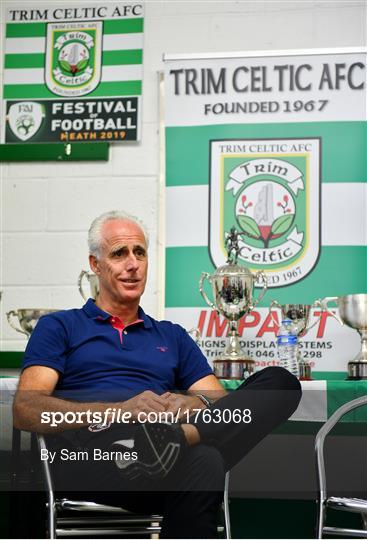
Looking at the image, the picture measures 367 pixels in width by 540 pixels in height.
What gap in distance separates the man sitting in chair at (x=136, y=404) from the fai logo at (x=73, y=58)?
145 cm

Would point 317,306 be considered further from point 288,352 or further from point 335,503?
point 335,503

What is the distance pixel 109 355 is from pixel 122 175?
1481 millimetres

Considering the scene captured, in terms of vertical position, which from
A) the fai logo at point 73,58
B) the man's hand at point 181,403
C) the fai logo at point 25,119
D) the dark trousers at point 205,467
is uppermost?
the fai logo at point 73,58

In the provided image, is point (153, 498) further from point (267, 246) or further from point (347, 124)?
point (347, 124)

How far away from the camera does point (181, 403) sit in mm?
2057

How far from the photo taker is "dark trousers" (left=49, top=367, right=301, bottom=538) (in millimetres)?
1846

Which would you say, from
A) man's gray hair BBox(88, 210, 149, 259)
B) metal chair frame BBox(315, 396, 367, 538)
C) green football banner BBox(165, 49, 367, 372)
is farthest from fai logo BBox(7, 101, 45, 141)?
metal chair frame BBox(315, 396, 367, 538)

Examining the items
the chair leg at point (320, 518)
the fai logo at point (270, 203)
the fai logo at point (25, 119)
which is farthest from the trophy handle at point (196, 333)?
the fai logo at point (25, 119)

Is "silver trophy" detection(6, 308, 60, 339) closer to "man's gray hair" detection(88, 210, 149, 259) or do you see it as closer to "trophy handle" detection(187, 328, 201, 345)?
"trophy handle" detection(187, 328, 201, 345)

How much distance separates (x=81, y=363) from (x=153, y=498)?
403 millimetres

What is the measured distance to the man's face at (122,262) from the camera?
7.82ft

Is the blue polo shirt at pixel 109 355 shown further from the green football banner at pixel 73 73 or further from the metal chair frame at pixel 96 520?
the green football banner at pixel 73 73

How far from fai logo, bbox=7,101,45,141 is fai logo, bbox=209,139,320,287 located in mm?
787

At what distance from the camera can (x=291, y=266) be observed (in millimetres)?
3326
